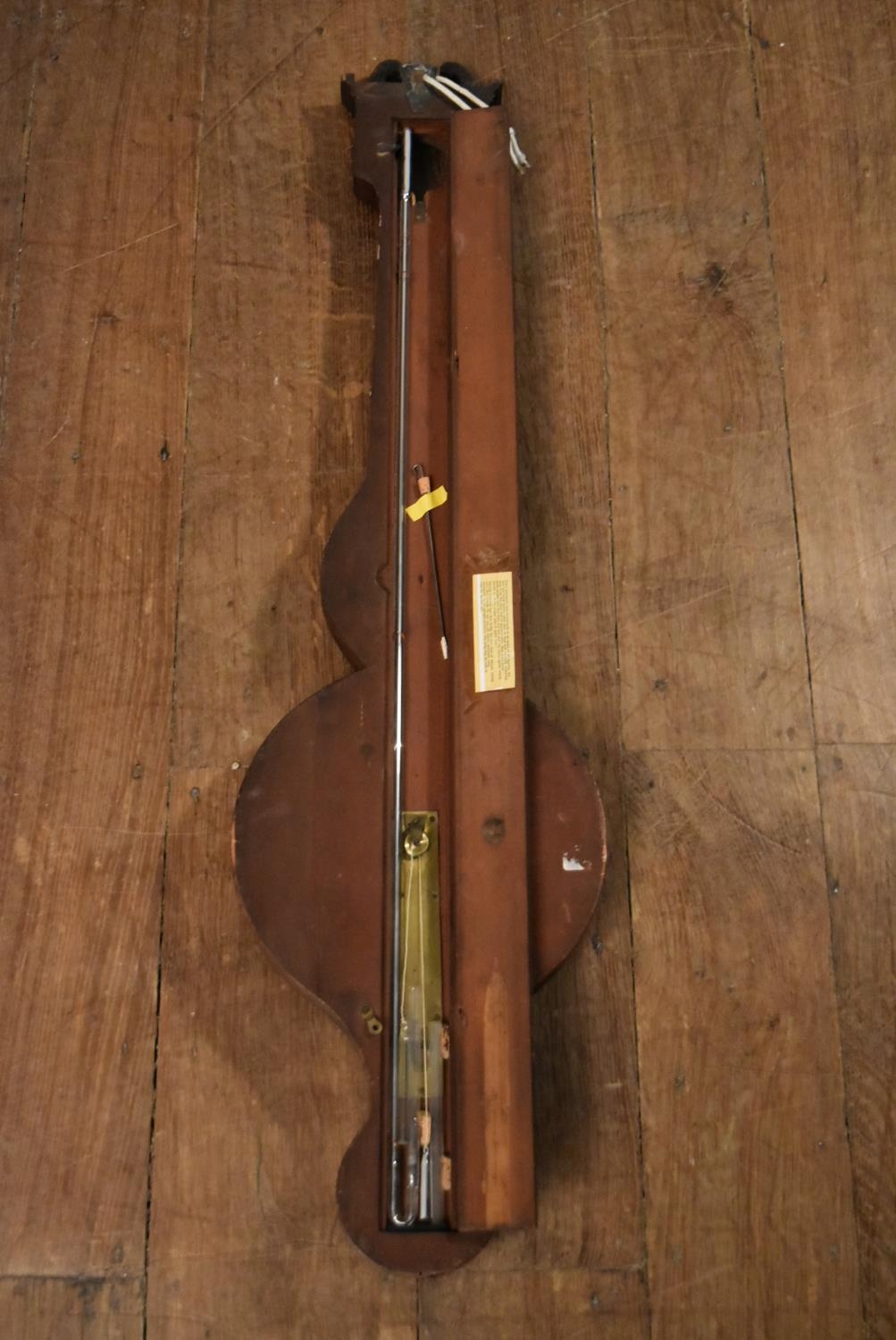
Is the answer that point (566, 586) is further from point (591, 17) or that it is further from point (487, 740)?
point (591, 17)

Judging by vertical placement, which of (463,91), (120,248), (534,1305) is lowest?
(534,1305)

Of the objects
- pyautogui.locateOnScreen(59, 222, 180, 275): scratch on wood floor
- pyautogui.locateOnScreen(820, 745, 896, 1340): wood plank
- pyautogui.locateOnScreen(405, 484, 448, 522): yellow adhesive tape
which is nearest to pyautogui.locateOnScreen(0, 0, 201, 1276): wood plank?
pyautogui.locateOnScreen(59, 222, 180, 275): scratch on wood floor

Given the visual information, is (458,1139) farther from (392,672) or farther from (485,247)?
(485,247)

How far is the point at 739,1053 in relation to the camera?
3.72 ft

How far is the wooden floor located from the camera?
1087mm

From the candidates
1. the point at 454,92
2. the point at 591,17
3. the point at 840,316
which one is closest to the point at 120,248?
the point at 454,92

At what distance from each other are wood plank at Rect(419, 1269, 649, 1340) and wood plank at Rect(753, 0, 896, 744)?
62 centimetres

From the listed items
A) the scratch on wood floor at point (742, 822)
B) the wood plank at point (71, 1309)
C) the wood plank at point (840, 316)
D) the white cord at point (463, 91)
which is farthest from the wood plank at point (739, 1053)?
the white cord at point (463, 91)

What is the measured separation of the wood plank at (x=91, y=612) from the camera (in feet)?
3.58

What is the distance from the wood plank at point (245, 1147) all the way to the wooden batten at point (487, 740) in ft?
0.52

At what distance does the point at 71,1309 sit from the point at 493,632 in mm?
783

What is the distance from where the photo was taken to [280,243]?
1.32 m

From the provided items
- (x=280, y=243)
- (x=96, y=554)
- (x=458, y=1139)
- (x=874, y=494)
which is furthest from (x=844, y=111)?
(x=458, y=1139)

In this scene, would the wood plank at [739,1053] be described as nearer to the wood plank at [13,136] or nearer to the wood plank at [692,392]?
the wood plank at [692,392]
